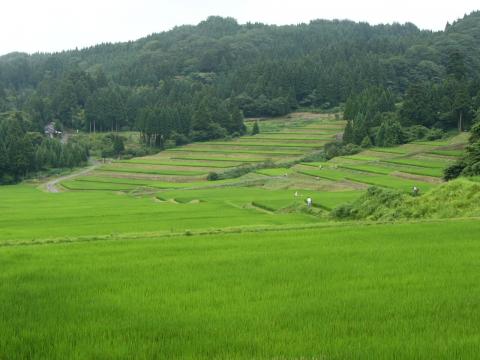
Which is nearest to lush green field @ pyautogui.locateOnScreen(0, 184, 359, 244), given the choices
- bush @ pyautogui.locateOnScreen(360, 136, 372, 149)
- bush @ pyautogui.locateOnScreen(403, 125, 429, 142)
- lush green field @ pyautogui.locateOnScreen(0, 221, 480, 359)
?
lush green field @ pyautogui.locateOnScreen(0, 221, 480, 359)

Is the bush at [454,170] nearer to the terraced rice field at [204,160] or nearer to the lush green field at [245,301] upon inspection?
the terraced rice field at [204,160]

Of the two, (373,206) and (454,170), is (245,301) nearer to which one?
(373,206)

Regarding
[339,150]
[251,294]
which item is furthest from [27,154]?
[251,294]

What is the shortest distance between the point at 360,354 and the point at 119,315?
2.93 m

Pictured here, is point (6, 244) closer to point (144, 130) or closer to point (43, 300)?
point (43, 300)

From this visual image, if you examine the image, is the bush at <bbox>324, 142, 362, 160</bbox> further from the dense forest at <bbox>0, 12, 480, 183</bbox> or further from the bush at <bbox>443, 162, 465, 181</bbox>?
the bush at <bbox>443, 162, 465, 181</bbox>

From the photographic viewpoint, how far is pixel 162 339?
18.8ft

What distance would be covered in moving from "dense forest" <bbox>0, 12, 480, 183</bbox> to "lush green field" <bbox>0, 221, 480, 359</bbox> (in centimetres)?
5680

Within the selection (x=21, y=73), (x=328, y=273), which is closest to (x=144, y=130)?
(x=328, y=273)

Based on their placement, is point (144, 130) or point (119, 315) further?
point (144, 130)

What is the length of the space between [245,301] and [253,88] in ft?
335

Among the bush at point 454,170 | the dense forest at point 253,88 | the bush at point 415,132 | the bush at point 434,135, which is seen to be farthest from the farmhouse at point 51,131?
the bush at point 454,170

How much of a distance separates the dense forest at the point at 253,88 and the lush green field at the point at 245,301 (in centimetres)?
5680

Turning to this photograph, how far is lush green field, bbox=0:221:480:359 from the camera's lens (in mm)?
5473
